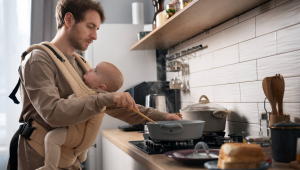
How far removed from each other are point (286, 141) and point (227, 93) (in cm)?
82

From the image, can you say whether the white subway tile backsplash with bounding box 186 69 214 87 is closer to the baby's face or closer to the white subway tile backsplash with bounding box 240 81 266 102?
the white subway tile backsplash with bounding box 240 81 266 102

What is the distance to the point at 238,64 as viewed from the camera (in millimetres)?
1621

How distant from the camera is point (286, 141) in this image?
3.11 feet

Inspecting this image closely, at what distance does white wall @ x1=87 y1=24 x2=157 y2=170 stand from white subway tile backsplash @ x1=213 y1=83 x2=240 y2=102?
43.3 inches

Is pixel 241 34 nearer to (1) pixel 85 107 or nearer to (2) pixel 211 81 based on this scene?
(2) pixel 211 81

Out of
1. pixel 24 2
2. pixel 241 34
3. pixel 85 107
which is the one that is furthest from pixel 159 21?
pixel 24 2

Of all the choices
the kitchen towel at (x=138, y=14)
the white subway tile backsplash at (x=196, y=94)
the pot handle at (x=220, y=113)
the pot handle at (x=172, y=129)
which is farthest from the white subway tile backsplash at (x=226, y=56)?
the kitchen towel at (x=138, y=14)

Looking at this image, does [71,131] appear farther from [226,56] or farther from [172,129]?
[226,56]

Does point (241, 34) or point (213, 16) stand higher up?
point (213, 16)

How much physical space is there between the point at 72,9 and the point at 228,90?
1.07 m

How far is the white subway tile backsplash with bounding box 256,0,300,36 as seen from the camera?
1.21 meters

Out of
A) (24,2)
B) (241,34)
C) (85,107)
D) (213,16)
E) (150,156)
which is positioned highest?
(24,2)

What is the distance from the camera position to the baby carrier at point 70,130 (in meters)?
1.26

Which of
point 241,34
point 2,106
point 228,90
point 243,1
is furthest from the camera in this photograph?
point 2,106
